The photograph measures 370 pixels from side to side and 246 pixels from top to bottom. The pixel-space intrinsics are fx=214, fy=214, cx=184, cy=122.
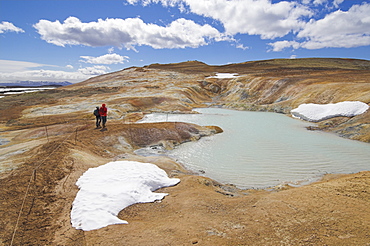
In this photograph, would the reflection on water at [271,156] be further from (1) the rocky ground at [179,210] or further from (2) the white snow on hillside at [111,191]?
(2) the white snow on hillside at [111,191]

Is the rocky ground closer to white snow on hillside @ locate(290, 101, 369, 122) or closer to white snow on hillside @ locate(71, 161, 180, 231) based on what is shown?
white snow on hillside @ locate(71, 161, 180, 231)

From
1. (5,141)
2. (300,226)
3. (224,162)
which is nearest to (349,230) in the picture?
(300,226)

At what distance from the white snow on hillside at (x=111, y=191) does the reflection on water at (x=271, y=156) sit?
4.06 metres

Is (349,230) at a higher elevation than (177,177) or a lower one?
higher

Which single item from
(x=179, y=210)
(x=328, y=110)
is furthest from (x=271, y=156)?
(x=328, y=110)

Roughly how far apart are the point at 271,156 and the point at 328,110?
51.6ft

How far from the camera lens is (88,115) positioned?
2550 cm

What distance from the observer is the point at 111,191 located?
24.4 feet

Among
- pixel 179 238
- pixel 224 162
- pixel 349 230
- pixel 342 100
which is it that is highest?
pixel 342 100

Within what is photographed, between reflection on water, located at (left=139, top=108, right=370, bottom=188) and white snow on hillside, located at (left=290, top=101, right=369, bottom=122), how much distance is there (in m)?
4.92

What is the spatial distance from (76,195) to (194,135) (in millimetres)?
12455

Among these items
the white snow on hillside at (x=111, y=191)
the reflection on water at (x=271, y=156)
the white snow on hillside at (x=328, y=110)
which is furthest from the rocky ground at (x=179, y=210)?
the white snow on hillside at (x=328, y=110)

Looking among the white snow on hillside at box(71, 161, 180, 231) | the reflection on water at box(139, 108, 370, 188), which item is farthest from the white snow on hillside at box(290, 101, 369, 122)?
the white snow on hillside at box(71, 161, 180, 231)

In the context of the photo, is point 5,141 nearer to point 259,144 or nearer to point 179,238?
point 179,238
